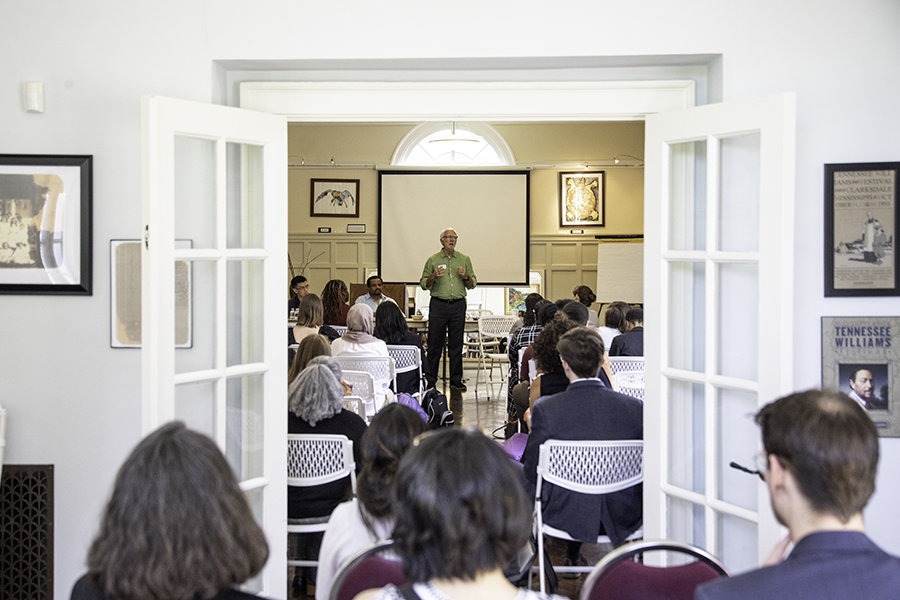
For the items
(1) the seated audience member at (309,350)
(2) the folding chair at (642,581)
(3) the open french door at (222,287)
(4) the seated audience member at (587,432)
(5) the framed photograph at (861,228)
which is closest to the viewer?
Answer: (2) the folding chair at (642,581)

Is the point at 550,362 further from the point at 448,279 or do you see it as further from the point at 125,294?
the point at 448,279

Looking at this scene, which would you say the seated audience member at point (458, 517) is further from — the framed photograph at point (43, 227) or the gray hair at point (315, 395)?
the framed photograph at point (43, 227)

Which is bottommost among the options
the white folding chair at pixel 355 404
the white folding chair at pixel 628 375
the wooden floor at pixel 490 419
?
the wooden floor at pixel 490 419

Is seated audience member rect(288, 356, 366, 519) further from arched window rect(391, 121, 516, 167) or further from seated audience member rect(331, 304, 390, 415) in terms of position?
arched window rect(391, 121, 516, 167)

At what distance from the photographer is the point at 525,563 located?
7.29 feet

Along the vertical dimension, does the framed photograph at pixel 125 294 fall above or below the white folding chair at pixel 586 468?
above

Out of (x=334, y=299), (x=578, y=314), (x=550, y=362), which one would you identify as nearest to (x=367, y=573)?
(x=550, y=362)

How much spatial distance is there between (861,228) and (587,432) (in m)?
1.33

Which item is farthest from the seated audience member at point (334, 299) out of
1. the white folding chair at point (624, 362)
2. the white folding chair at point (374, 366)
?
the white folding chair at point (624, 362)

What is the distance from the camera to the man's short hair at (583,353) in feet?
10.7

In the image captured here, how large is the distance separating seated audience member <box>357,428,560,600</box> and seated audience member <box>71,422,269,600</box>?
270 millimetres

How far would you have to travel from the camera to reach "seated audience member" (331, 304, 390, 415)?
5.00 metres

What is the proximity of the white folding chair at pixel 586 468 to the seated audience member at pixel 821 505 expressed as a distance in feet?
5.51

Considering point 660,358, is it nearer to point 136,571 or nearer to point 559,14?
point 559,14
